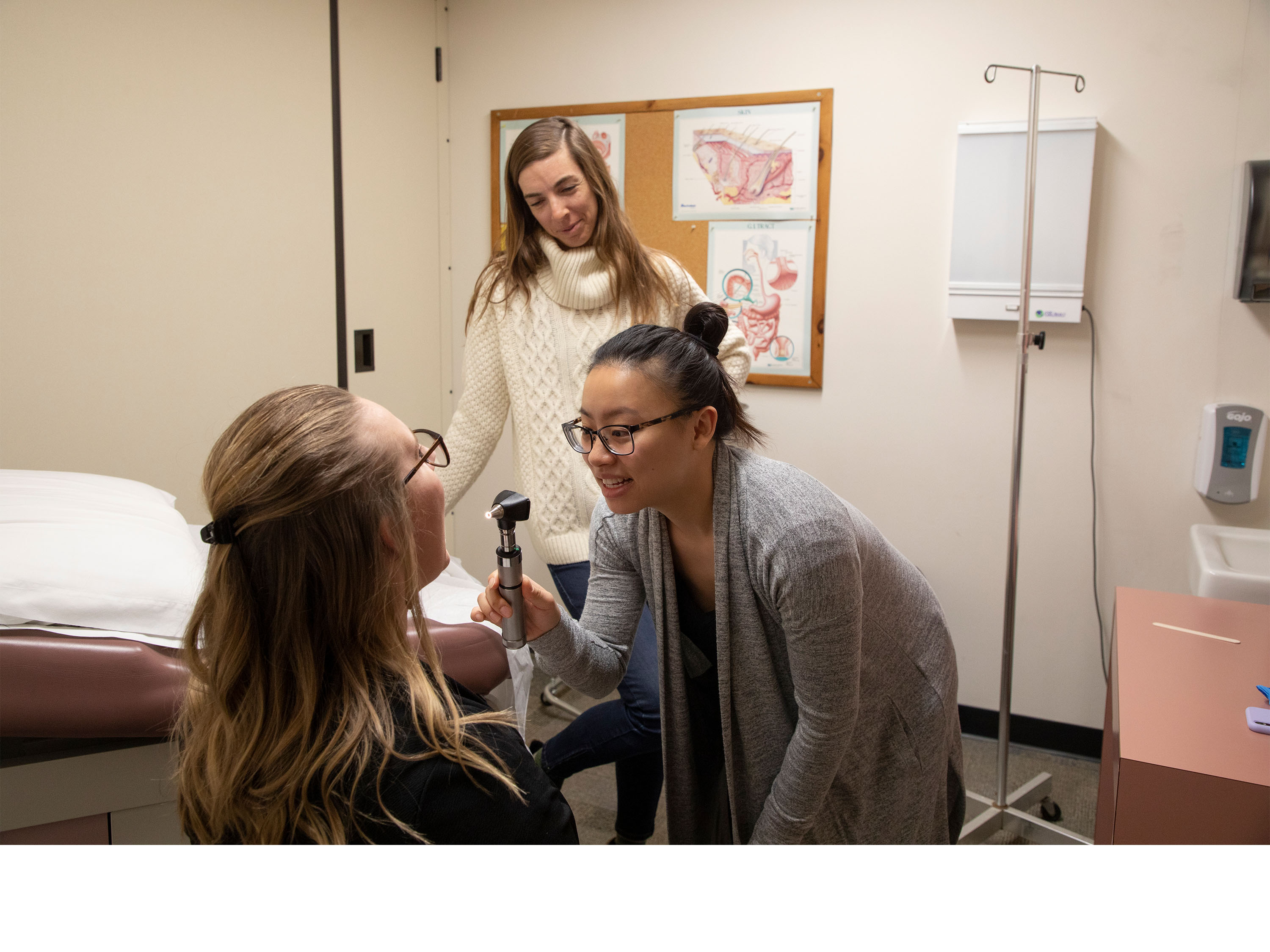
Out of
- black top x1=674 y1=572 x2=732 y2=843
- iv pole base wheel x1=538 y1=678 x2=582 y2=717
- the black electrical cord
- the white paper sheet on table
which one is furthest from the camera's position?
iv pole base wheel x1=538 y1=678 x2=582 y2=717

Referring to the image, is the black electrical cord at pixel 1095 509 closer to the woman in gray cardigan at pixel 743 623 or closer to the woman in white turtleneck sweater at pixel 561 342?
the woman in white turtleneck sweater at pixel 561 342

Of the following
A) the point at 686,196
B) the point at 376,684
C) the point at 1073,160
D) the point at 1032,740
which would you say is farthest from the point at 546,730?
the point at 1073,160

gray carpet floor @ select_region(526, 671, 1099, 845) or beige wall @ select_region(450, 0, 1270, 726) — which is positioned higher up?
beige wall @ select_region(450, 0, 1270, 726)

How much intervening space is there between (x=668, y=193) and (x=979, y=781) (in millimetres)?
2060

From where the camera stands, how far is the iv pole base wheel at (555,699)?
298 centimetres

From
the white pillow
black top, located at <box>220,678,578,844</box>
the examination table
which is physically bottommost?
the examination table

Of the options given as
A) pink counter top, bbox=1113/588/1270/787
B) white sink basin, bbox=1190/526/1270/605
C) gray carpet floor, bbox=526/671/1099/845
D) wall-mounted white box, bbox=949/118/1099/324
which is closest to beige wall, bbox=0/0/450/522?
gray carpet floor, bbox=526/671/1099/845

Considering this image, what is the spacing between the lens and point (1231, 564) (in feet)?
7.27

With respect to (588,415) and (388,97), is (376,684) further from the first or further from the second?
(388,97)

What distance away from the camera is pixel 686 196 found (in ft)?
9.77

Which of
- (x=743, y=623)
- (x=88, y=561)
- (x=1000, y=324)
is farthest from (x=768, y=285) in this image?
(x=88, y=561)

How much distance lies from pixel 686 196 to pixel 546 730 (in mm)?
1786

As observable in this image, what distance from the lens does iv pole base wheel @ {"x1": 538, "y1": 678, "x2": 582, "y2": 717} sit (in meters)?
2.98

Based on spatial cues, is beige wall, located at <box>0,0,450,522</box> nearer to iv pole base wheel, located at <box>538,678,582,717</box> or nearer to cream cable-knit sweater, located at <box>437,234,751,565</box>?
cream cable-knit sweater, located at <box>437,234,751,565</box>
